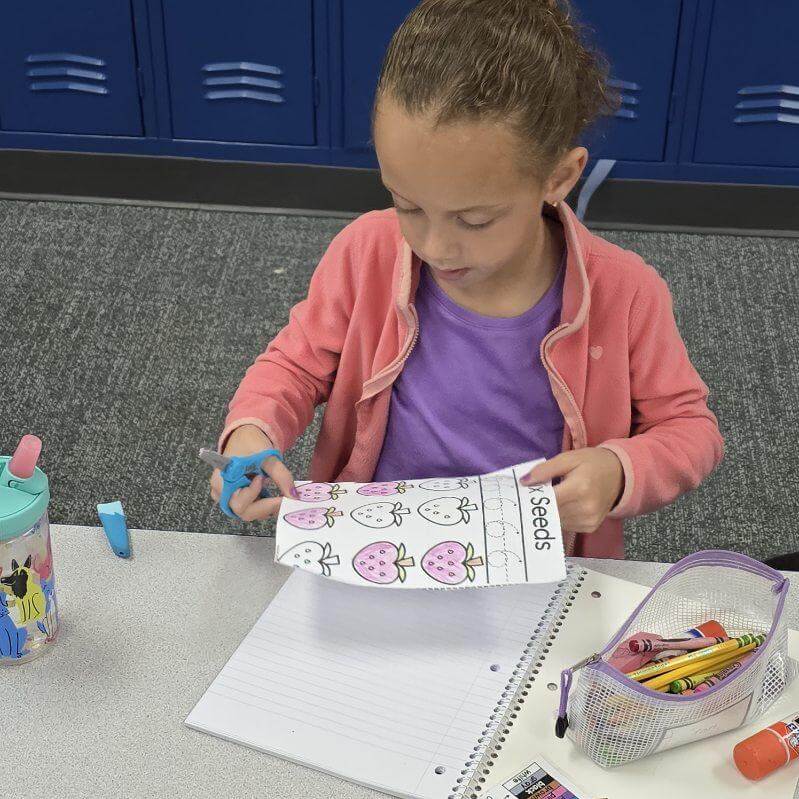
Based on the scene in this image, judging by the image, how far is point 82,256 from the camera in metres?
2.60

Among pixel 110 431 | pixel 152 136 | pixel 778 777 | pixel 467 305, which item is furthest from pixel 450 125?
pixel 152 136

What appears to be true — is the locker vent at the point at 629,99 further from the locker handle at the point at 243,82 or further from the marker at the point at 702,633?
the marker at the point at 702,633

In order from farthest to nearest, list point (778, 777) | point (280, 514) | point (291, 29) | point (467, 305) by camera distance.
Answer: point (291, 29) → point (467, 305) → point (280, 514) → point (778, 777)

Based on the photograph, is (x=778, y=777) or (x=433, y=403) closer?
(x=778, y=777)

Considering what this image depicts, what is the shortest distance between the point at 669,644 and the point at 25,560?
461 mm

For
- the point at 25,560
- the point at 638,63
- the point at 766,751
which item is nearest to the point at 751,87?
the point at 638,63

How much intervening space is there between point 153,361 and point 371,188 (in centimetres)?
78

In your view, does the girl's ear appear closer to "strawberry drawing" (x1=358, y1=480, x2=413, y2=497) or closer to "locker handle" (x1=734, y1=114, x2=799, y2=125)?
"strawberry drawing" (x1=358, y1=480, x2=413, y2=497)

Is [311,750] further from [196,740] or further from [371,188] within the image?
[371,188]

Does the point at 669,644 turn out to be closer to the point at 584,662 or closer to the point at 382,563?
the point at 584,662

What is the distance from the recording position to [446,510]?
91 cm

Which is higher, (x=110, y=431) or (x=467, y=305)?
(x=467, y=305)

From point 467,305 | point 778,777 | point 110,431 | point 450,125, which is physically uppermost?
point 450,125

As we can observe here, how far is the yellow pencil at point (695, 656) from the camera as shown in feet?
2.56
